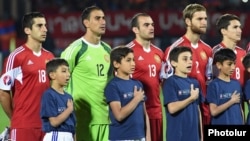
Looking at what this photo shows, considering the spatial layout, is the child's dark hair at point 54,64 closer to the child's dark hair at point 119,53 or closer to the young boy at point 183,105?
the child's dark hair at point 119,53

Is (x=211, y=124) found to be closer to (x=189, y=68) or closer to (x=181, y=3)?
(x=189, y=68)

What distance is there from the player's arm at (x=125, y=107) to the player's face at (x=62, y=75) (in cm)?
51

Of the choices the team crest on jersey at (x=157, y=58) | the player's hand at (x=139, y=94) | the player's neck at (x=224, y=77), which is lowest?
the player's hand at (x=139, y=94)

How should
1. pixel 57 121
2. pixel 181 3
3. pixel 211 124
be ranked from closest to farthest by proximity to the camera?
1. pixel 57 121
2. pixel 211 124
3. pixel 181 3

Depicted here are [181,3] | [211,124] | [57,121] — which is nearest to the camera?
[57,121]

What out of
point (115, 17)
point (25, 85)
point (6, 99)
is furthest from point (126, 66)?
point (115, 17)

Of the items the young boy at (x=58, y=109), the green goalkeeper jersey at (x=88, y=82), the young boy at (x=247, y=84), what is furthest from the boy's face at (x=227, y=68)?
the young boy at (x=58, y=109)

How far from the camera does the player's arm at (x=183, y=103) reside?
7832 millimetres

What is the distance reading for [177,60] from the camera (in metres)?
8.05

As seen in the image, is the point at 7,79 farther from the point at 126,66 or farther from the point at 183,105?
the point at 183,105

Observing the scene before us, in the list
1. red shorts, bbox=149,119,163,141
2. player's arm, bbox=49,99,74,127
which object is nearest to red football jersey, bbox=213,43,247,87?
red shorts, bbox=149,119,163,141

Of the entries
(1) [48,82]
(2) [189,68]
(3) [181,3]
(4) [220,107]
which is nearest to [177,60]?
(2) [189,68]

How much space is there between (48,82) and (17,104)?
1.26 feet

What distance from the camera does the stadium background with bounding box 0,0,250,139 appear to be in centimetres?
1945
